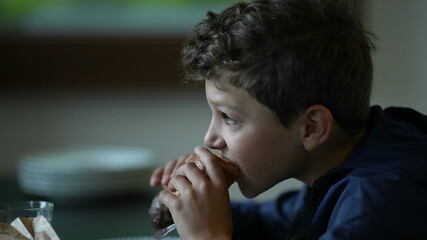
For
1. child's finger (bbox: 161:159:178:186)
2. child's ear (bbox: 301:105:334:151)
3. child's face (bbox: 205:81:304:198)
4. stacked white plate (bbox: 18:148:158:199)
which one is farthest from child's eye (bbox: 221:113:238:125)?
stacked white plate (bbox: 18:148:158:199)

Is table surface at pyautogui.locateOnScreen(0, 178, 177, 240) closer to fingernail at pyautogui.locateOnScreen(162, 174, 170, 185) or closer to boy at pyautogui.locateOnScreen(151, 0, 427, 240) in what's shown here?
fingernail at pyautogui.locateOnScreen(162, 174, 170, 185)

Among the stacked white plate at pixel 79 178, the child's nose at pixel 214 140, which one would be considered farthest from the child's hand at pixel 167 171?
the stacked white plate at pixel 79 178

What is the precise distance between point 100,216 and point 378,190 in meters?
0.74

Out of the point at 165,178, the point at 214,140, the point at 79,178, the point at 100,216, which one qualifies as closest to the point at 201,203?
the point at 214,140

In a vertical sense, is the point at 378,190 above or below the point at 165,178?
below

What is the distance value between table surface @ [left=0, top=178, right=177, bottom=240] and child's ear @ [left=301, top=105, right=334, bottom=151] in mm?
332

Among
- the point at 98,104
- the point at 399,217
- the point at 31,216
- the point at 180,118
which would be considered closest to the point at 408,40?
the point at 180,118

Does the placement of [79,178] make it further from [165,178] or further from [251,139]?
[251,139]

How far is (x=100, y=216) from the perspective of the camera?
144 cm

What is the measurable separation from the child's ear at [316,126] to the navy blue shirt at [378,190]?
0.17ft

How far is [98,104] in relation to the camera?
2193 millimetres

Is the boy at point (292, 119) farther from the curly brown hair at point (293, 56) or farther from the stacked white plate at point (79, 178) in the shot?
the stacked white plate at point (79, 178)

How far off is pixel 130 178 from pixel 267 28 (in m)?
0.73

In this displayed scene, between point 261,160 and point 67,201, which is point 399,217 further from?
point 67,201
